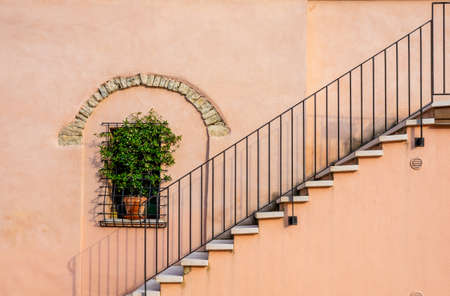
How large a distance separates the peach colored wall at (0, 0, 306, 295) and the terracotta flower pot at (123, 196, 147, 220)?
31 centimetres

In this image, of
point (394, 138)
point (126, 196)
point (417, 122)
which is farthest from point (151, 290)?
point (417, 122)

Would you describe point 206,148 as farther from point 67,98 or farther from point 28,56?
point 28,56

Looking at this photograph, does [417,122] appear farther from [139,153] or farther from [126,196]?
[126,196]

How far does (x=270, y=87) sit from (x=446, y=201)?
104 inches

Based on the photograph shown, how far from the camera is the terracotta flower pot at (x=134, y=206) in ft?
23.1

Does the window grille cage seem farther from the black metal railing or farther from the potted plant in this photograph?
the black metal railing

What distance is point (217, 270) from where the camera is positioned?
5.95 metres

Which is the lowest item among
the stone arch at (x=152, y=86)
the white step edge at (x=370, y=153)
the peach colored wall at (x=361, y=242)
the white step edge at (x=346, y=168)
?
the peach colored wall at (x=361, y=242)

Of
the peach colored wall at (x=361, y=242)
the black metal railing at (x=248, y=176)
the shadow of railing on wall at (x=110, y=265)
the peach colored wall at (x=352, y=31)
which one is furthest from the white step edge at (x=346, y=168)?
the shadow of railing on wall at (x=110, y=265)

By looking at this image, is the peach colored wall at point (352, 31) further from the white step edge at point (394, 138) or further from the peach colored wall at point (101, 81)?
the white step edge at point (394, 138)

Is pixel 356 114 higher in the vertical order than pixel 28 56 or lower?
lower

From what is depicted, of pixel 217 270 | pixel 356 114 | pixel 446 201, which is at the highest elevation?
pixel 356 114

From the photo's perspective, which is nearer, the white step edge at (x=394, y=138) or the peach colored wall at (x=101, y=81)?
the white step edge at (x=394, y=138)

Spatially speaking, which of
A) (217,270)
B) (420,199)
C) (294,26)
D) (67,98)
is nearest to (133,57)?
(67,98)
